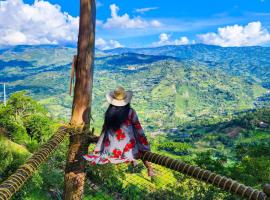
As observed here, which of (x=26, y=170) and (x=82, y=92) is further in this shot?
(x=82, y=92)

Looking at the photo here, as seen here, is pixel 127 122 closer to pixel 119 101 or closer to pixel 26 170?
pixel 119 101

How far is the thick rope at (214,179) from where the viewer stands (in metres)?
2.80

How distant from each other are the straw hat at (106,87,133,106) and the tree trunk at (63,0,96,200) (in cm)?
38

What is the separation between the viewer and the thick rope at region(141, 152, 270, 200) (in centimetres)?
280

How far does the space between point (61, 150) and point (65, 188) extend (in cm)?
103

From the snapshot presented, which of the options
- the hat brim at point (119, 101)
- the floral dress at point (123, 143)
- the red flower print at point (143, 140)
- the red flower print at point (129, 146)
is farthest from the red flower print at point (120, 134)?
the hat brim at point (119, 101)

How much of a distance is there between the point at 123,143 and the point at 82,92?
2.87 ft

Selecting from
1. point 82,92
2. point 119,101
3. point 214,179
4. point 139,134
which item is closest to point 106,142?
point 139,134

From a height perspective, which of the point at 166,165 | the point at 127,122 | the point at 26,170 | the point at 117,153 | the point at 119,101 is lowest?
the point at 117,153

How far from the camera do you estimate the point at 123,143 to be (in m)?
4.65

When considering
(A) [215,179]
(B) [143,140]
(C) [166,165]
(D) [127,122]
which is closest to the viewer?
(A) [215,179]

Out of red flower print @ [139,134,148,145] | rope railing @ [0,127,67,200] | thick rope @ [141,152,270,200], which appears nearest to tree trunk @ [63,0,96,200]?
rope railing @ [0,127,67,200]

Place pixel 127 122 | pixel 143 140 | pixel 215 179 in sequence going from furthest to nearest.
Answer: pixel 127 122, pixel 143 140, pixel 215 179

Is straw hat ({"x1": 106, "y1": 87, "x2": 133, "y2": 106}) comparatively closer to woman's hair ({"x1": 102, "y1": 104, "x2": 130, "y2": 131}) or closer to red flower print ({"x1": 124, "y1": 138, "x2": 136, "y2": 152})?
woman's hair ({"x1": 102, "y1": 104, "x2": 130, "y2": 131})
